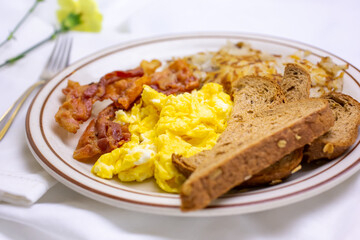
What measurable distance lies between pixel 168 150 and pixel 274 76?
5.26 ft

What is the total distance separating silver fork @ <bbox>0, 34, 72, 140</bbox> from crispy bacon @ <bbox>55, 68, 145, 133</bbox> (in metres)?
0.59

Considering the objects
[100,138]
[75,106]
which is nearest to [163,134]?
[100,138]

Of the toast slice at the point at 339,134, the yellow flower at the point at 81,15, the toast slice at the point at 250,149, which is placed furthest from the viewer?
the yellow flower at the point at 81,15

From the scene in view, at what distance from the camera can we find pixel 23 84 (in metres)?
4.45

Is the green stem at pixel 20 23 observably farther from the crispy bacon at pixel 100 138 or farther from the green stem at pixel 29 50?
the crispy bacon at pixel 100 138

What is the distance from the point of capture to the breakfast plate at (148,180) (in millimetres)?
2406

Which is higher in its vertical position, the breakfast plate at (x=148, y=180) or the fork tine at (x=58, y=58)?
the fork tine at (x=58, y=58)

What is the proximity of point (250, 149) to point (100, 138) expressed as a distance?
4.54 ft

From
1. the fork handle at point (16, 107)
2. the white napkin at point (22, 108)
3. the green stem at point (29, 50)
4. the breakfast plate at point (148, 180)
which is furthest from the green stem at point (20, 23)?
the breakfast plate at point (148, 180)

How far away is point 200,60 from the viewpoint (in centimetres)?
441

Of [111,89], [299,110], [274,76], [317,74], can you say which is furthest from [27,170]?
[317,74]

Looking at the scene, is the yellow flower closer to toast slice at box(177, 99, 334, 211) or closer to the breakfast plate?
the breakfast plate

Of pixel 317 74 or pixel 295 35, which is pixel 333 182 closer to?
pixel 317 74

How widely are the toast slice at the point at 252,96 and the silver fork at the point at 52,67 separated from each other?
2183mm
